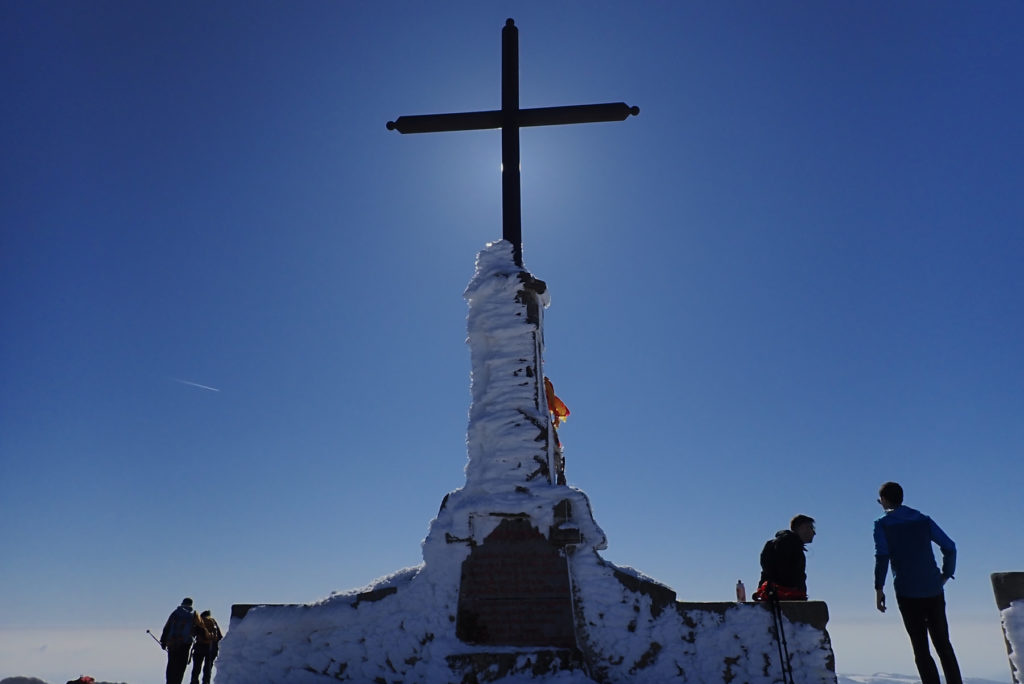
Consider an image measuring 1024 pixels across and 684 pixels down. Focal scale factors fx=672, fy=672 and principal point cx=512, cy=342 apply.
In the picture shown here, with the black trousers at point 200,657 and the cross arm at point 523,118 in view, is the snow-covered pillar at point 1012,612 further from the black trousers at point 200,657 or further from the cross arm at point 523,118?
the black trousers at point 200,657

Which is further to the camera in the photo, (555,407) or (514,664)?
(555,407)

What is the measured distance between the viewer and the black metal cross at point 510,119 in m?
7.91

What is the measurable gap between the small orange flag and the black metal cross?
183 cm

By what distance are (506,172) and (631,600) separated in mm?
4944

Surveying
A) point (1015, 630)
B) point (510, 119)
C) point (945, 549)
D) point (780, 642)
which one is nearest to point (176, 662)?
point (780, 642)

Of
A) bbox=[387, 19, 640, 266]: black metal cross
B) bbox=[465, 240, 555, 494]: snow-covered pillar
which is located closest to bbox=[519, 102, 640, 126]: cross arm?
bbox=[387, 19, 640, 266]: black metal cross

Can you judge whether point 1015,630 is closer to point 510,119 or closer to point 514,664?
point 514,664

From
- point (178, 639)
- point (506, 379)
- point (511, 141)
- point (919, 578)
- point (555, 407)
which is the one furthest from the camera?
point (178, 639)

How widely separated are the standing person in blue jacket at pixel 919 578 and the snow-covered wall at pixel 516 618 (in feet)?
2.00

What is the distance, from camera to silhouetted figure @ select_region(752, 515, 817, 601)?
5.96m

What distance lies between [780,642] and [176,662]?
8.15 m

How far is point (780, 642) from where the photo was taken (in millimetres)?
5477

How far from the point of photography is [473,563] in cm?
609

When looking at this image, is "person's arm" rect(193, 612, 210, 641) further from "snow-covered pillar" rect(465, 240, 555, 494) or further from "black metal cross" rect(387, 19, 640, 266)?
"black metal cross" rect(387, 19, 640, 266)
